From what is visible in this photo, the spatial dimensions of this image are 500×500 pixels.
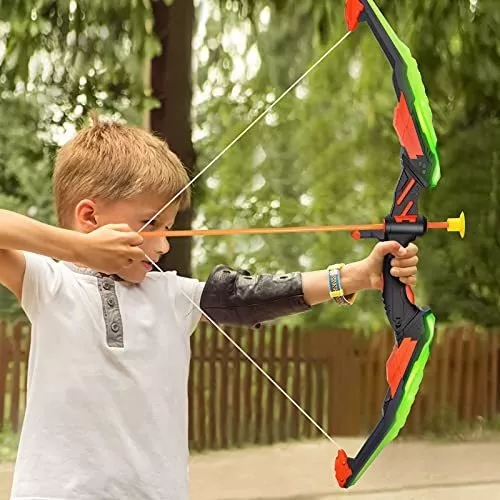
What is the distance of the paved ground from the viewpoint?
3342mm

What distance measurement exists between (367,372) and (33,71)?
179 cm

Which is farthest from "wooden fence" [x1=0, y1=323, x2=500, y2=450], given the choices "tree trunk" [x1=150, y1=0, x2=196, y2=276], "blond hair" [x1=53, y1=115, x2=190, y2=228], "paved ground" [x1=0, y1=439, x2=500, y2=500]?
"blond hair" [x1=53, y1=115, x2=190, y2=228]

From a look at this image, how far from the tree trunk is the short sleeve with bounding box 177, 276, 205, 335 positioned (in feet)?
7.44

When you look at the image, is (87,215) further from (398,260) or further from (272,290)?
(398,260)

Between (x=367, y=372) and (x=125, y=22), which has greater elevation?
(x=125, y=22)

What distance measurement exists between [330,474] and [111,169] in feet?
8.18

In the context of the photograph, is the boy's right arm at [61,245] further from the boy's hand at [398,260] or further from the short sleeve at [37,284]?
the boy's hand at [398,260]

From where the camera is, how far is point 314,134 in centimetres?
470

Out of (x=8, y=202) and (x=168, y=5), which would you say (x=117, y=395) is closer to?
(x=168, y=5)

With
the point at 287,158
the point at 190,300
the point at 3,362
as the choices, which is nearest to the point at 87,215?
the point at 190,300

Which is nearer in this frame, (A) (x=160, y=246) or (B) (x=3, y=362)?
(A) (x=160, y=246)

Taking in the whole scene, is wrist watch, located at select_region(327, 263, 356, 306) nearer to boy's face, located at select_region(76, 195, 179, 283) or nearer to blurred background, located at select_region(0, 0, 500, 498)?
boy's face, located at select_region(76, 195, 179, 283)

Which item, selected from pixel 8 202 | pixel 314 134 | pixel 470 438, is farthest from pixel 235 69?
pixel 470 438

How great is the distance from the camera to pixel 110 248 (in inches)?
43.4
